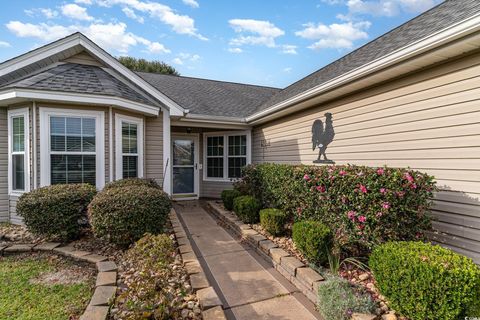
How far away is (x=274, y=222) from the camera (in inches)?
180

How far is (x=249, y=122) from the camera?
8.46 meters

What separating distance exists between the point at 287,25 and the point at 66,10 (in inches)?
278

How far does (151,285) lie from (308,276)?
1.82m

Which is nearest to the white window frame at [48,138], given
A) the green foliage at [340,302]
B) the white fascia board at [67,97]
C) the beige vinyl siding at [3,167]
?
the white fascia board at [67,97]

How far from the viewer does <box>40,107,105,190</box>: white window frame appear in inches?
204

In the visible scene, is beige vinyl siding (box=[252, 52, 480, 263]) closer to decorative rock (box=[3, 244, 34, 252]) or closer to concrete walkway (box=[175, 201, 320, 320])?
concrete walkway (box=[175, 201, 320, 320])

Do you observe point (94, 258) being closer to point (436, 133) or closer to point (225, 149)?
point (436, 133)

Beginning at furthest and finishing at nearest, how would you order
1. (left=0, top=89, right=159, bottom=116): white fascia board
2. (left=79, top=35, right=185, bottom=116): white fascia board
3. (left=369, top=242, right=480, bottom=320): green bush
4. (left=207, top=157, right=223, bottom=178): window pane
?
1. (left=207, top=157, right=223, bottom=178): window pane
2. (left=79, top=35, right=185, bottom=116): white fascia board
3. (left=0, top=89, right=159, bottom=116): white fascia board
4. (left=369, top=242, right=480, bottom=320): green bush

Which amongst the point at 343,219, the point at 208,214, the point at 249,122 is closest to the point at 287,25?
the point at 249,122

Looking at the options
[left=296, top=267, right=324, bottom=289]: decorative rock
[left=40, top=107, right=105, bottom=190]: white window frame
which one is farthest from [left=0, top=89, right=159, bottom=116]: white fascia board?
[left=296, top=267, right=324, bottom=289]: decorative rock

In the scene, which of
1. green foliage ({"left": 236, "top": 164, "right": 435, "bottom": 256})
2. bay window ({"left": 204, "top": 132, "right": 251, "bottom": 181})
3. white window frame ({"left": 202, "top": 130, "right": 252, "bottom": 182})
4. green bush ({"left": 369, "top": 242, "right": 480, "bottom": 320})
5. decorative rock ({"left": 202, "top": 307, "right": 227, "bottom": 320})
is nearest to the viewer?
green bush ({"left": 369, "top": 242, "right": 480, "bottom": 320})

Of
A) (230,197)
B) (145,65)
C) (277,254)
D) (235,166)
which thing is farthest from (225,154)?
(145,65)

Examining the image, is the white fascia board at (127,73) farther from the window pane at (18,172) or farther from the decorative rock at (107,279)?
the decorative rock at (107,279)

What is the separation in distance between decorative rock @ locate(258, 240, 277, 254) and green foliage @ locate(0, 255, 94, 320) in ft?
8.11
